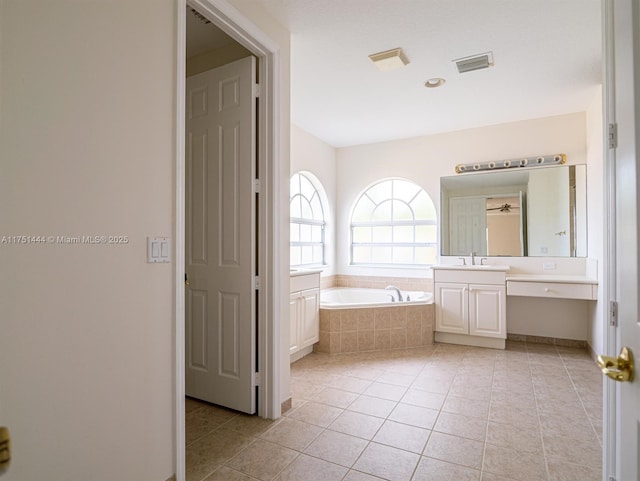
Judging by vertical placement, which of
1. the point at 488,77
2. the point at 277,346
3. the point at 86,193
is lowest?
the point at 277,346

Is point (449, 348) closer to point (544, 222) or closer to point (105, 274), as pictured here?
point (544, 222)

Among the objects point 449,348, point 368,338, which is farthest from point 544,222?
point 368,338

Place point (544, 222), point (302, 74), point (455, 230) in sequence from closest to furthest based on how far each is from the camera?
point (302, 74) < point (544, 222) < point (455, 230)

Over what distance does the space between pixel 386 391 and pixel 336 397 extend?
0.41 m

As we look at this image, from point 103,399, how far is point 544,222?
4.53 m

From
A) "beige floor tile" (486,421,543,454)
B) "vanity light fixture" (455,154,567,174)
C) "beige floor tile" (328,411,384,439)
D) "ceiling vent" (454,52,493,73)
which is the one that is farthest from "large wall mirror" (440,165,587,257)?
"beige floor tile" (328,411,384,439)

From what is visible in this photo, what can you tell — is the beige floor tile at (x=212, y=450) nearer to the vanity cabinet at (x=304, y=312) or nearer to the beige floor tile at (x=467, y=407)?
the vanity cabinet at (x=304, y=312)

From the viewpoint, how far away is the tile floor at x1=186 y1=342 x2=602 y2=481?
6.02 feet

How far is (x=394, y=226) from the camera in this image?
16.8 ft

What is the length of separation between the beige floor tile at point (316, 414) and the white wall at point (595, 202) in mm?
2548

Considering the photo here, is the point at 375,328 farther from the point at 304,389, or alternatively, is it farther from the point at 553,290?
the point at 553,290

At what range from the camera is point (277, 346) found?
238 centimetres

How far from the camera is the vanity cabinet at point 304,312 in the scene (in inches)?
134

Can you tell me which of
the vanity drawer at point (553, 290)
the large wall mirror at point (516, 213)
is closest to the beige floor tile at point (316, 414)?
the vanity drawer at point (553, 290)
